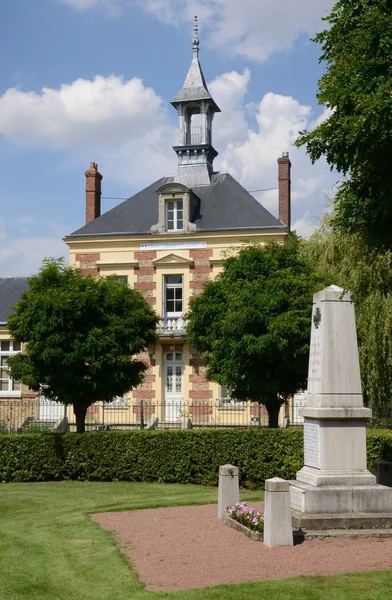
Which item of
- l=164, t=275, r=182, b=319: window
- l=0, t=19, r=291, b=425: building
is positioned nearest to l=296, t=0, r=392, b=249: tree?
l=0, t=19, r=291, b=425: building

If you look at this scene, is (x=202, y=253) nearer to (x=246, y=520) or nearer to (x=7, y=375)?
(x=7, y=375)

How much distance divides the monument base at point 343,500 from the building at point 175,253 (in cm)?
1932

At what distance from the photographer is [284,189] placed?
109ft

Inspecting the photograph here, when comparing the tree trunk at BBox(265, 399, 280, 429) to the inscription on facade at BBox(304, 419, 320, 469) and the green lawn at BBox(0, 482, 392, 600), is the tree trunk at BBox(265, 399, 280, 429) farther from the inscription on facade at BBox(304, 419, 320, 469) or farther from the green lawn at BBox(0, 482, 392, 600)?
the inscription on facade at BBox(304, 419, 320, 469)

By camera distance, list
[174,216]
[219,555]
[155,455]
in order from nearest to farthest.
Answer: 1. [219,555]
2. [155,455]
3. [174,216]

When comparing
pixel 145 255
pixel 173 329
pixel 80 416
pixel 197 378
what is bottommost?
pixel 80 416

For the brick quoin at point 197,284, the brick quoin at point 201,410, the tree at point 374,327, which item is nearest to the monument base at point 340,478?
the tree at point 374,327

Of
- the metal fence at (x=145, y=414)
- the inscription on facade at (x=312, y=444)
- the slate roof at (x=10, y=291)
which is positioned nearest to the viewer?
the inscription on facade at (x=312, y=444)

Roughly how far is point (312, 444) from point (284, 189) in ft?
73.2

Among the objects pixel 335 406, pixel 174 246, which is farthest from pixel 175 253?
pixel 335 406

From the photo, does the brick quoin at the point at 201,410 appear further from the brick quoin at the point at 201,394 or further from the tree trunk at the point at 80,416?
the tree trunk at the point at 80,416

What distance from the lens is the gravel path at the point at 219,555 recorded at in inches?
352

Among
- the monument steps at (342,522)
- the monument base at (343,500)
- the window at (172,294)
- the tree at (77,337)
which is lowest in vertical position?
the monument steps at (342,522)

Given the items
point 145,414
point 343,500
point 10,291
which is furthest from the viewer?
point 10,291
